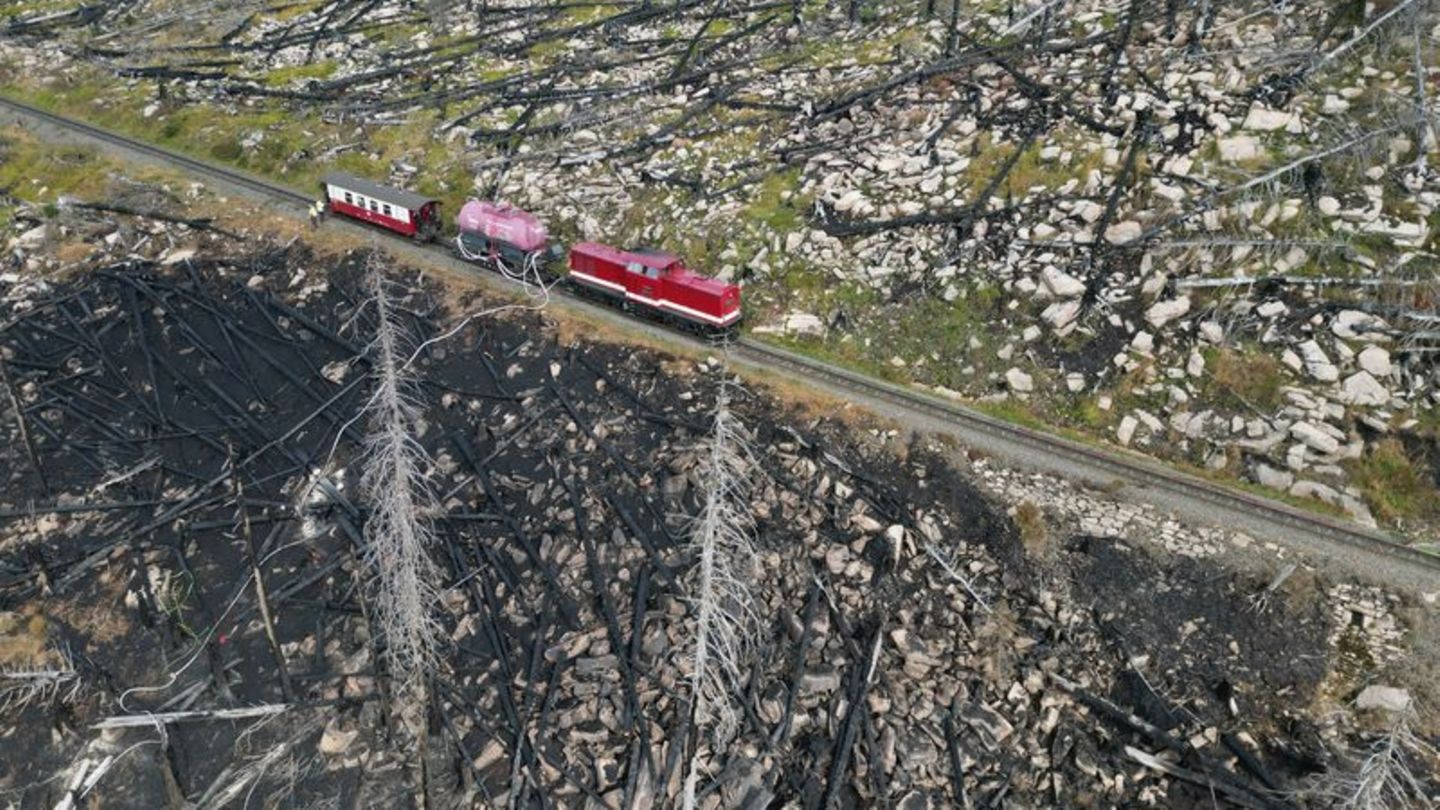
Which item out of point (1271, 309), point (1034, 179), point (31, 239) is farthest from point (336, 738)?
point (31, 239)

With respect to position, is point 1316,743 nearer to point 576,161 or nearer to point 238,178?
point 576,161

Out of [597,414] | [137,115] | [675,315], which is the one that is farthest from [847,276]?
[137,115]

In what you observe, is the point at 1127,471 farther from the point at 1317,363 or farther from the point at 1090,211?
the point at 1090,211

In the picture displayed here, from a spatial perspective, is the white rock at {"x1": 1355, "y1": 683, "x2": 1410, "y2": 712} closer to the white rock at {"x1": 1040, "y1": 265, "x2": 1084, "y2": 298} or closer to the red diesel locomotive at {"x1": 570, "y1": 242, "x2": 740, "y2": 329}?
the white rock at {"x1": 1040, "y1": 265, "x2": 1084, "y2": 298}

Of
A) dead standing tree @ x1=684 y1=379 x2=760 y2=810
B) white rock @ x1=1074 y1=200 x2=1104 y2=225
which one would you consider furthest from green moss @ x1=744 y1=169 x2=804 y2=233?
dead standing tree @ x1=684 y1=379 x2=760 y2=810

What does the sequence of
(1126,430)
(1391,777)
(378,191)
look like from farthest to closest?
(378,191), (1126,430), (1391,777)

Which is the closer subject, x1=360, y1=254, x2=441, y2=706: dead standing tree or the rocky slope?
x1=360, y1=254, x2=441, y2=706: dead standing tree

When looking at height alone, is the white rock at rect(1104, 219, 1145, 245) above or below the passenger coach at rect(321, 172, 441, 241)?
above

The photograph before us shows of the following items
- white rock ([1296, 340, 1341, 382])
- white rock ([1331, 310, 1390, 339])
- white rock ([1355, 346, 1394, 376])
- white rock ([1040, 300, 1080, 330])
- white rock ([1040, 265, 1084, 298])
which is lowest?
white rock ([1040, 300, 1080, 330])
